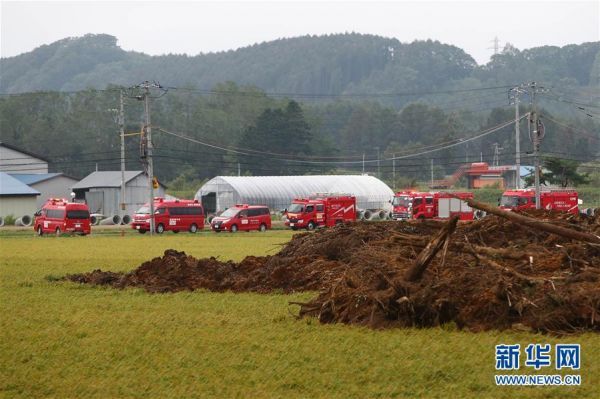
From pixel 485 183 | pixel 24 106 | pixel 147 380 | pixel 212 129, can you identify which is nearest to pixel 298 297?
pixel 147 380

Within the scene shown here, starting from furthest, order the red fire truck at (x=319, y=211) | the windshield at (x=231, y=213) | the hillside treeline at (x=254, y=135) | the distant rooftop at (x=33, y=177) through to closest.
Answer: the hillside treeline at (x=254, y=135) < the distant rooftop at (x=33, y=177) < the red fire truck at (x=319, y=211) < the windshield at (x=231, y=213)

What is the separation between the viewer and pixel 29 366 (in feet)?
39.4

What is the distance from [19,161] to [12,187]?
569 inches

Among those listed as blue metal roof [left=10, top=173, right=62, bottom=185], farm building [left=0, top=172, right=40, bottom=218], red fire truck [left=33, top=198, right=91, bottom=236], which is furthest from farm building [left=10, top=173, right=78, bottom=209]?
red fire truck [left=33, top=198, right=91, bottom=236]

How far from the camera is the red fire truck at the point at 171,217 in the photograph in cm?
5453

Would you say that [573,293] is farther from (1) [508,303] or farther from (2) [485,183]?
(2) [485,183]

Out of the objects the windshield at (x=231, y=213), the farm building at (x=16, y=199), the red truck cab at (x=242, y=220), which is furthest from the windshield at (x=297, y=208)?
the farm building at (x=16, y=199)

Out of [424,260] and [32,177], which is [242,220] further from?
[424,260]

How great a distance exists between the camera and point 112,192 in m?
77.7

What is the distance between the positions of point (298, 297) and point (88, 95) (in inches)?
4294

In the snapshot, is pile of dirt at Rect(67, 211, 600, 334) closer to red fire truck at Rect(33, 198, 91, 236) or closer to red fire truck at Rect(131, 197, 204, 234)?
red fire truck at Rect(33, 198, 91, 236)

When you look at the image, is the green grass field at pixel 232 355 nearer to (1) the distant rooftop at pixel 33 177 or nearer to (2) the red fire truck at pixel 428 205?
(2) the red fire truck at pixel 428 205

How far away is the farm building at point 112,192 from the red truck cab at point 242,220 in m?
21.2

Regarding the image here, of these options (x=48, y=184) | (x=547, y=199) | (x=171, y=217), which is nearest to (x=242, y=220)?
(x=171, y=217)
